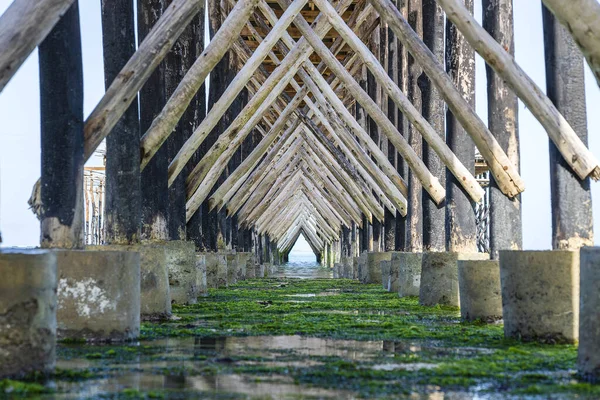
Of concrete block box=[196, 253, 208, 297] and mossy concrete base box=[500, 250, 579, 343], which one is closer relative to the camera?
mossy concrete base box=[500, 250, 579, 343]

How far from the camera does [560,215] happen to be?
5223mm

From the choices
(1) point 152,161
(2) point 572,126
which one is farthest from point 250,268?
(2) point 572,126

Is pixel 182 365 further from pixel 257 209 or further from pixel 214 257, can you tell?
pixel 257 209

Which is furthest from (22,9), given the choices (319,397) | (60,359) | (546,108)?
(546,108)

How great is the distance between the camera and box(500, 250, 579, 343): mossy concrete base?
479 cm

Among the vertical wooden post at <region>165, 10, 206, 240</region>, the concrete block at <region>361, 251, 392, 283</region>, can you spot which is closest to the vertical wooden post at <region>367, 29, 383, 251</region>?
the concrete block at <region>361, 251, 392, 283</region>

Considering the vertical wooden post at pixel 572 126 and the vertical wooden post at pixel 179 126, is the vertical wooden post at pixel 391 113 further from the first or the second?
the vertical wooden post at pixel 572 126

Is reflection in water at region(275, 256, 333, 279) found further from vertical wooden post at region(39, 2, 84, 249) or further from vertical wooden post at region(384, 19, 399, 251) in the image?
vertical wooden post at region(39, 2, 84, 249)

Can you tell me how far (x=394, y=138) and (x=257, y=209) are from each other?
45.4 feet

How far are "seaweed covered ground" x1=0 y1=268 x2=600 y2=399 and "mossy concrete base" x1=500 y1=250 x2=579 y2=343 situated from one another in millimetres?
134

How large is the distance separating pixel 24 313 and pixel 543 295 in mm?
2712

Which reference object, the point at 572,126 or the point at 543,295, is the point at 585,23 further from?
the point at 572,126

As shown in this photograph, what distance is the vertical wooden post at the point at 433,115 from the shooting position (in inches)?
384

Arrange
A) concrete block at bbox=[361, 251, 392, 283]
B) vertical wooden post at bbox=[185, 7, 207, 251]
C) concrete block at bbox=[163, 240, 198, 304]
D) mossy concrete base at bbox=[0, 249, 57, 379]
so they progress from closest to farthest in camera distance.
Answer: mossy concrete base at bbox=[0, 249, 57, 379]
concrete block at bbox=[163, 240, 198, 304]
vertical wooden post at bbox=[185, 7, 207, 251]
concrete block at bbox=[361, 251, 392, 283]
